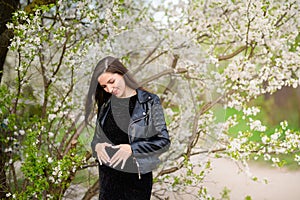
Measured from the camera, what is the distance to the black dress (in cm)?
154

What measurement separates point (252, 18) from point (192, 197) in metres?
0.92

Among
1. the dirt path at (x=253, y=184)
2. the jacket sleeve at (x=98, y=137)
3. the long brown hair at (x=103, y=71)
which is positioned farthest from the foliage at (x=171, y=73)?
the dirt path at (x=253, y=184)

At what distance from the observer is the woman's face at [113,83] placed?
1.55 meters

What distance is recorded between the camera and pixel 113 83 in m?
1.55

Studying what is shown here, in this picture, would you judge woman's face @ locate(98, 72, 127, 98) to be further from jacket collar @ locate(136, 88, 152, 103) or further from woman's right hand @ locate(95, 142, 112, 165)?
woman's right hand @ locate(95, 142, 112, 165)

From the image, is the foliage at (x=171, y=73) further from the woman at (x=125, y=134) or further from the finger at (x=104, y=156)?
the finger at (x=104, y=156)

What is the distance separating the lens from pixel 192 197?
216cm

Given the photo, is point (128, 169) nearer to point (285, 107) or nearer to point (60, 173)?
point (60, 173)

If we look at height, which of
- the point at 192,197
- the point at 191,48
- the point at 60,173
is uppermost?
the point at 191,48

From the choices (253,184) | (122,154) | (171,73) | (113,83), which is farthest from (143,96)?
(253,184)

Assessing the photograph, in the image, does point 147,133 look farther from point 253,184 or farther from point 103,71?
point 253,184

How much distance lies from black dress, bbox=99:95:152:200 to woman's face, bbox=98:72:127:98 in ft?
0.08

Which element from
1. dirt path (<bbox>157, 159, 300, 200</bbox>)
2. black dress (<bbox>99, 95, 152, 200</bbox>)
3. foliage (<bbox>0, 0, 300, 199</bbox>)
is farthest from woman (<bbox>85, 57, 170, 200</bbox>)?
dirt path (<bbox>157, 159, 300, 200</bbox>)

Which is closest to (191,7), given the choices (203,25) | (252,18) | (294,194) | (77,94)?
(203,25)
